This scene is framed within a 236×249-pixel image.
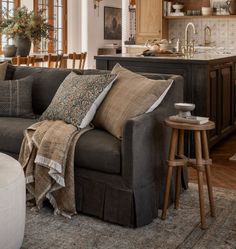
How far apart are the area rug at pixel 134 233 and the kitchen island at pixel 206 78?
1.66 m

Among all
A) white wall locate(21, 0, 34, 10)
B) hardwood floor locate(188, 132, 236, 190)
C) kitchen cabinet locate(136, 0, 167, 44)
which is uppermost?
white wall locate(21, 0, 34, 10)

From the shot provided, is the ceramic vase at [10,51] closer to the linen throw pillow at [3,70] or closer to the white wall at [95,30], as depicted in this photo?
the linen throw pillow at [3,70]

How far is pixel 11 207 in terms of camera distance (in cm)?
240

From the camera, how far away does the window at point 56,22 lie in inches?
392

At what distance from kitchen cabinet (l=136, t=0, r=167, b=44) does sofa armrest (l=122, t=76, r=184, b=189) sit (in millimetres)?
5222

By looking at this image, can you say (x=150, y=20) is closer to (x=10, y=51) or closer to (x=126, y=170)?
(x=10, y=51)

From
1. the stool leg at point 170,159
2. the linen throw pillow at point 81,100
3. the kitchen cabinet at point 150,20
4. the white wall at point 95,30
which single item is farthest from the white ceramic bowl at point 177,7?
the stool leg at point 170,159

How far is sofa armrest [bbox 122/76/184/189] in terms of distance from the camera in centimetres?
294

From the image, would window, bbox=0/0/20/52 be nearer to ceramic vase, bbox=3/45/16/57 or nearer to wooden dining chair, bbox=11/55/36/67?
ceramic vase, bbox=3/45/16/57

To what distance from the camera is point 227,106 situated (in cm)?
554

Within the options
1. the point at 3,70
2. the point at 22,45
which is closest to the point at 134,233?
the point at 3,70

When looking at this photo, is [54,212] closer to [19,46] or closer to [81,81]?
[81,81]

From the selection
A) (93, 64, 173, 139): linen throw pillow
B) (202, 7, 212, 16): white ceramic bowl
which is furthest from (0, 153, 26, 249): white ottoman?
(202, 7, 212, 16): white ceramic bowl

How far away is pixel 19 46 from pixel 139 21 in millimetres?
2614
